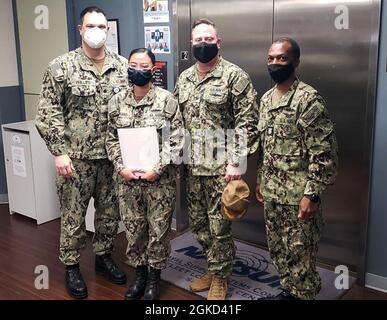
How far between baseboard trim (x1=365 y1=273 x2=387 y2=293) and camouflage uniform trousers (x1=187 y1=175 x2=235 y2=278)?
0.89 m

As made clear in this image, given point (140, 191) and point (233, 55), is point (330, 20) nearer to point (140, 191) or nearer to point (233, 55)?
point (233, 55)

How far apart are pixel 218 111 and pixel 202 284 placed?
3.52 ft

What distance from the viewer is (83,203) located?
2.78 metres

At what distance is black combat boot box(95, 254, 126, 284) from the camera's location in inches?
115

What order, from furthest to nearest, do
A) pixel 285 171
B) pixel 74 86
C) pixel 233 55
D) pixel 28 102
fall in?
pixel 28 102
pixel 233 55
pixel 74 86
pixel 285 171

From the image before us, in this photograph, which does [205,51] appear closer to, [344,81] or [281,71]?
[281,71]

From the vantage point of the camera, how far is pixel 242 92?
249 cm

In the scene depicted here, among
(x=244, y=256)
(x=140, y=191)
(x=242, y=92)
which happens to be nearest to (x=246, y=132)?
(x=242, y=92)

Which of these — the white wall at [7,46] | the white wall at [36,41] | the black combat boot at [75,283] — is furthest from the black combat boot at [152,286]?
the white wall at [7,46]

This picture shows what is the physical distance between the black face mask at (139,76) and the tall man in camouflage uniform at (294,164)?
638 millimetres

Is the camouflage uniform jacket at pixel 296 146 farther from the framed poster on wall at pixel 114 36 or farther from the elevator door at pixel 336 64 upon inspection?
the framed poster on wall at pixel 114 36

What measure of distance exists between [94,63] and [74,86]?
20 centimetres

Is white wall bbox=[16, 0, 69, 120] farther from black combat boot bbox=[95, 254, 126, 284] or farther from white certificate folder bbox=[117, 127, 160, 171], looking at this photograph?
black combat boot bbox=[95, 254, 126, 284]

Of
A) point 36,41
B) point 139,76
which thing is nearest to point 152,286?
point 139,76
